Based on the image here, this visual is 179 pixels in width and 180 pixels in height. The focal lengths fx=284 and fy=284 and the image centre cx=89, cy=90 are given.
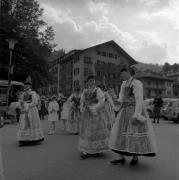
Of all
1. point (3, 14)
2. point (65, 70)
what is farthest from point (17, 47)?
point (65, 70)

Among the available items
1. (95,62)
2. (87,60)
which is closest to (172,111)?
(87,60)

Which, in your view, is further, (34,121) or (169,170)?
(34,121)

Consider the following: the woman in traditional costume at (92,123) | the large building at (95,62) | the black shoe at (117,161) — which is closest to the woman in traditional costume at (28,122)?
the woman in traditional costume at (92,123)

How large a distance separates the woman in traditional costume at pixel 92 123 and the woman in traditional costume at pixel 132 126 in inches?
34.2

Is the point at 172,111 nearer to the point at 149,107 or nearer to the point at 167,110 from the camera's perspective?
the point at 167,110

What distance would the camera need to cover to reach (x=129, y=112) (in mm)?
5535

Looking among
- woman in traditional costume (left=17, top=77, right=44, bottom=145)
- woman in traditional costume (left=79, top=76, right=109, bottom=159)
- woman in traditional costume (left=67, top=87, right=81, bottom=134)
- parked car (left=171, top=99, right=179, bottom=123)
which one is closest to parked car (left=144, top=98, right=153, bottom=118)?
parked car (left=171, top=99, right=179, bottom=123)

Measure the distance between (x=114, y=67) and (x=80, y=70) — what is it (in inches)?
278

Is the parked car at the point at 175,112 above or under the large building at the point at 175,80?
under

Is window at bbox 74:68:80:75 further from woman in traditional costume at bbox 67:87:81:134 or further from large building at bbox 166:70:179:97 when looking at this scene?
woman in traditional costume at bbox 67:87:81:134

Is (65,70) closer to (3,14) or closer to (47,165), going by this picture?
(3,14)

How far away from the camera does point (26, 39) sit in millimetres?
30703

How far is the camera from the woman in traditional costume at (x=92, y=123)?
21.4 feet

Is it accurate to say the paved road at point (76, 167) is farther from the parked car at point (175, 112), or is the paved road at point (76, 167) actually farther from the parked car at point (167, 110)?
the parked car at point (167, 110)
